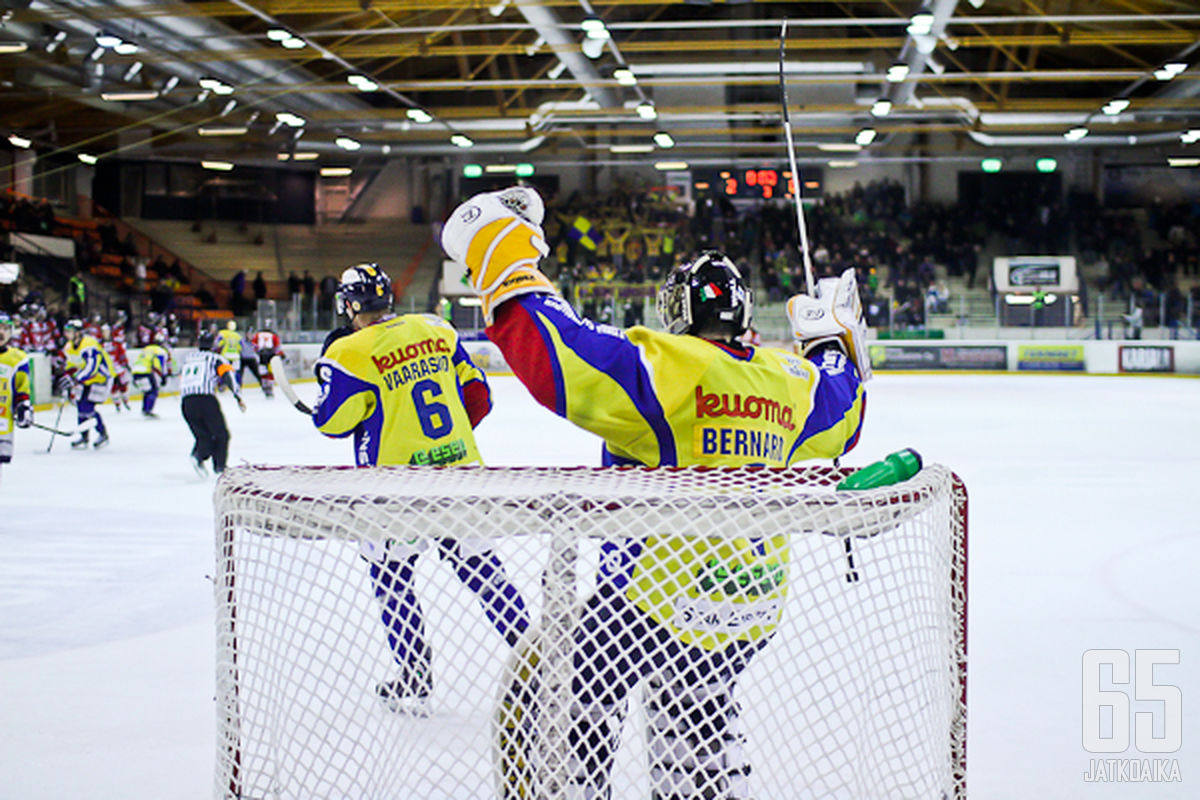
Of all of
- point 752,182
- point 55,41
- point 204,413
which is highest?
point 55,41

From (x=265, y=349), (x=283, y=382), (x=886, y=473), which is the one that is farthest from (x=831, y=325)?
(x=265, y=349)

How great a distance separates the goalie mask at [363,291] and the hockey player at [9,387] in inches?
128

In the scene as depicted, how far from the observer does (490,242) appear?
4.69 feet

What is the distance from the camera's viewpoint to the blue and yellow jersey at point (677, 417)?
1.36 metres

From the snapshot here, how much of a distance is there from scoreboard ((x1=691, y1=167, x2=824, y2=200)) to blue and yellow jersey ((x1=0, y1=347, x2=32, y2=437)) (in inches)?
714

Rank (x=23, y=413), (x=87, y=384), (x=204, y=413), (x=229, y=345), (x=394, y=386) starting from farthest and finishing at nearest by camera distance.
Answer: (x=229, y=345), (x=87, y=384), (x=204, y=413), (x=23, y=413), (x=394, y=386)

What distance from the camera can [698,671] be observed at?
1.44 m

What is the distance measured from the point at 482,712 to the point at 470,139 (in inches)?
841

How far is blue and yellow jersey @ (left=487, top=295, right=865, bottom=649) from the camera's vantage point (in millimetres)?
1363

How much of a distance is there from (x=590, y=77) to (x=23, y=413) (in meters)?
12.6

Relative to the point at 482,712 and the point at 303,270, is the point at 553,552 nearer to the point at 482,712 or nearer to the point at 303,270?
the point at 482,712

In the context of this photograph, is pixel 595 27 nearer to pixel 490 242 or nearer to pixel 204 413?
pixel 204 413

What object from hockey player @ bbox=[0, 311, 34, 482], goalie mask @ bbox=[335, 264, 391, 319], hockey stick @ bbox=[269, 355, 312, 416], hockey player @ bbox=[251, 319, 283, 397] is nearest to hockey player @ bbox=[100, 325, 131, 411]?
hockey player @ bbox=[251, 319, 283, 397]

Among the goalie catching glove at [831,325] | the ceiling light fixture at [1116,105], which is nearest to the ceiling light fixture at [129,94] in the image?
the ceiling light fixture at [1116,105]
